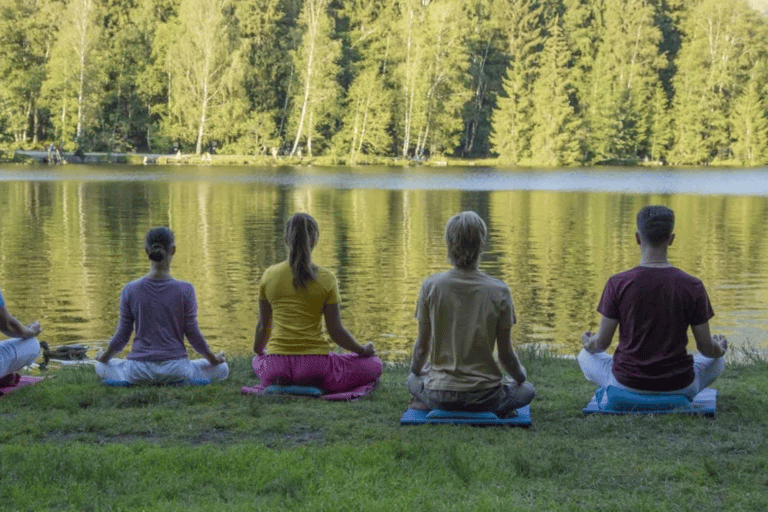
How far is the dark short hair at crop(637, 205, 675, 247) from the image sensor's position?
544 centimetres

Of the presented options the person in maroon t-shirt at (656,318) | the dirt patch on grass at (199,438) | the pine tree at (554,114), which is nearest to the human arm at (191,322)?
the dirt patch on grass at (199,438)

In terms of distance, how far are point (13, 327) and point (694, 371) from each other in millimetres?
4232

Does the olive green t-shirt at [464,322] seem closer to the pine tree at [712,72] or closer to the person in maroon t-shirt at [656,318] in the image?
the person in maroon t-shirt at [656,318]

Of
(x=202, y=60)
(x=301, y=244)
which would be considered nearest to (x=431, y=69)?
(x=202, y=60)

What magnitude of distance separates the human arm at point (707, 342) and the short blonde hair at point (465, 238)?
1.33m

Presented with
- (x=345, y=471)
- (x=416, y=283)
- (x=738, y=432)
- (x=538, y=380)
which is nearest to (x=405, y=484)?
(x=345, y=471)

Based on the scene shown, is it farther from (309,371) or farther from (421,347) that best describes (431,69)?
(421,347)

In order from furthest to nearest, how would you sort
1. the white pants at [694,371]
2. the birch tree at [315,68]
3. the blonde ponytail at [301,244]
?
the birch tree at [315,68] → the blonde ponytail at [301,244] → the white pants at [694,371]

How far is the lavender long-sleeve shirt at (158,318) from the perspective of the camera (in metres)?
6.65

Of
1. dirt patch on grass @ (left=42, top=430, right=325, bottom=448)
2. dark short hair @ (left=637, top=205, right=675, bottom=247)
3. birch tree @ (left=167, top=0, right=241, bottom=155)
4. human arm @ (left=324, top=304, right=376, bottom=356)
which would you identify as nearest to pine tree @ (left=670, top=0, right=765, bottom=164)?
birch tree @ (left=167, top=0, right=241, bottom=155)

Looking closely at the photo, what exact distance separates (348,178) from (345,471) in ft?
162

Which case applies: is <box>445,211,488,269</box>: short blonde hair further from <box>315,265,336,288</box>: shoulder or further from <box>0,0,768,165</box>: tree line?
<box>0,0,768,165</box>: tree line

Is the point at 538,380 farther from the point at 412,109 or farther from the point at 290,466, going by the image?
the point at 412,109

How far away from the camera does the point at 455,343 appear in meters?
5.47
